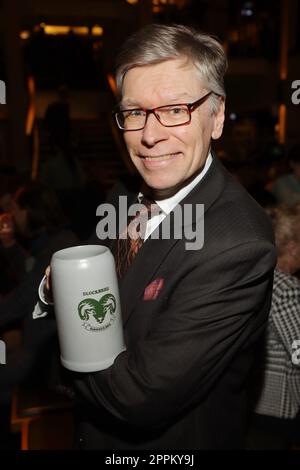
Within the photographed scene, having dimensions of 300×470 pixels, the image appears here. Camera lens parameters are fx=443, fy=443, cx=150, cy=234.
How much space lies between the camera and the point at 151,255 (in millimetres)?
1170

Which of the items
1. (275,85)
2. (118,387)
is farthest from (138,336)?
(275,85)

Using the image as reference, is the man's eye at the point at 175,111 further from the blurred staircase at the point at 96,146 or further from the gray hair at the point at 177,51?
the blurred staircase at the point at 96,146

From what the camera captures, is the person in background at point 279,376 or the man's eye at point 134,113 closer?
the man's eye at point 134,113

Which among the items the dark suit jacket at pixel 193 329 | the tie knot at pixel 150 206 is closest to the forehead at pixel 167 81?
the dark suit jacket at pixel 193 329

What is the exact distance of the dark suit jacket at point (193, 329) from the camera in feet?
3.30

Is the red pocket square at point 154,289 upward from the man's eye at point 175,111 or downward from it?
downward

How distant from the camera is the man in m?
1.01

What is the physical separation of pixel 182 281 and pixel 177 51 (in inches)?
22.3

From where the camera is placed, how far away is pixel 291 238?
2.25 m

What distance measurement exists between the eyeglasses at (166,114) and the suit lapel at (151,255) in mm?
174

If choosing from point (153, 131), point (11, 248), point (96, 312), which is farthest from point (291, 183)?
point (96, 312)

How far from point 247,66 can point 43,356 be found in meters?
12.4

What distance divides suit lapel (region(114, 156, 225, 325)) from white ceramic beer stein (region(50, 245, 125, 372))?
0.49 ft

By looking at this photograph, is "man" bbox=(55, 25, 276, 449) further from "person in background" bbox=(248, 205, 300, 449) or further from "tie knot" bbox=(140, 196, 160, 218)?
"person in background" bbox=(248, 205, 300, 449)
